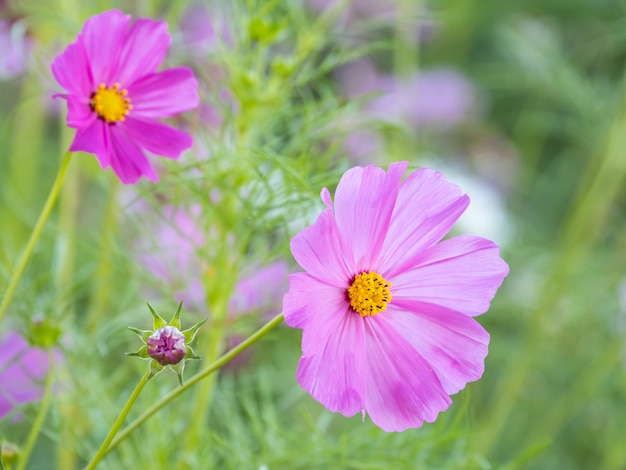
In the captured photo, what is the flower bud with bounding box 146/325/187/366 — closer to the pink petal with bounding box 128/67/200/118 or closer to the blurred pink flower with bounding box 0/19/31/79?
the pink petal with bounding box 128/67/200/118

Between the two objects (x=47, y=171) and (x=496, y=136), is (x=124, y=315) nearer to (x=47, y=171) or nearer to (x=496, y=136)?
(x=47, y=171)

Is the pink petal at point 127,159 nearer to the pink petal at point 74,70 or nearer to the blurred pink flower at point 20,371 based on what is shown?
the pink petal at point 74,70

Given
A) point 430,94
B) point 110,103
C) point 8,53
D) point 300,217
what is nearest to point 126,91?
point 110,103

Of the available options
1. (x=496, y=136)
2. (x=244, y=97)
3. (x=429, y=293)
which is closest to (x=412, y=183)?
(x=429, y=293)

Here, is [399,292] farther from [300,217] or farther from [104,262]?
[104,262]

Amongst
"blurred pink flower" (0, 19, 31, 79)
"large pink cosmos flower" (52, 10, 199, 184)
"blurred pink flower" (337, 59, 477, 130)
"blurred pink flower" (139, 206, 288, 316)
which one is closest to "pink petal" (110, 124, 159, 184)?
"large pink cosmos flower" (52, 10, 199, 184)

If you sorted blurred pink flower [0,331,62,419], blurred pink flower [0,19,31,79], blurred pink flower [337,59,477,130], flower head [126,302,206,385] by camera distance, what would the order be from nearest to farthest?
flower head [126,302,206,385] → blurred pink flower [0,331,62,419] → blurred pink flower [0,19,31,79] → blurred pink flower [337,59,477,130]

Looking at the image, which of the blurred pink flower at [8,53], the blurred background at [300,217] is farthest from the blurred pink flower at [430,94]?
the blurred pink flower at [8,53]
